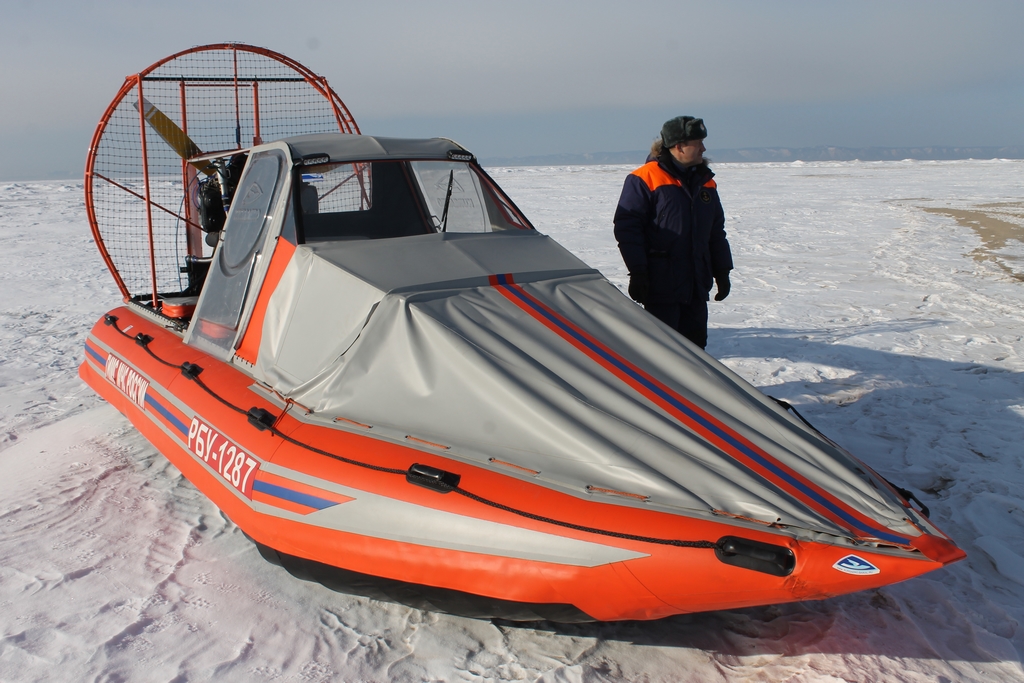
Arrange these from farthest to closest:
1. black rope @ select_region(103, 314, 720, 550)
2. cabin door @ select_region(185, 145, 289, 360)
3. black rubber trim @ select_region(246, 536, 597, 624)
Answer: cabin door @ select_region(185, 145, 289, 360)
black rubber trim @ select_region(246, 536, 597, 624)
black rope @ select_region(103, 314, 720, 550)

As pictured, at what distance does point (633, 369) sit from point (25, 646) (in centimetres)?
204

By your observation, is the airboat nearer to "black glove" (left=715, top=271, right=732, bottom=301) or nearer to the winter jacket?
the winter jacket

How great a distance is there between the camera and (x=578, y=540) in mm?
1974

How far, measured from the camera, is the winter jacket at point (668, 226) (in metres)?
3.52

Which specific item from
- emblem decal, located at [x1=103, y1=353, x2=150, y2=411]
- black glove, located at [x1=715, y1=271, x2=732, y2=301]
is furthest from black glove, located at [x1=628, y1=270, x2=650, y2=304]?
emblem decal, located at [x1=103, y1=353, x2=150, y2=411]

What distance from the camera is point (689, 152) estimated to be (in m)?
3.45

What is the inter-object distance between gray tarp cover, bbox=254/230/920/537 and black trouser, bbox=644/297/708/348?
2.33 ft

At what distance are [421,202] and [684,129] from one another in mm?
1244

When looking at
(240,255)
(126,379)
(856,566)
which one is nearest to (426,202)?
(240,255)

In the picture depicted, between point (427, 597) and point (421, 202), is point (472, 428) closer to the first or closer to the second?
point (427, 597)

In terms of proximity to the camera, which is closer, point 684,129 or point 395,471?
point 395,471

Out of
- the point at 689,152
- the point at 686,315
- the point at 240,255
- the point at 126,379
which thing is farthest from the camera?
the point at 686,315

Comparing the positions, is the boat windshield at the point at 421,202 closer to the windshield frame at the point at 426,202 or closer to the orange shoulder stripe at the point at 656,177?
the windshield frame at the point at 426,202

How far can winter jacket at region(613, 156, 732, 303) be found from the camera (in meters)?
3.52
